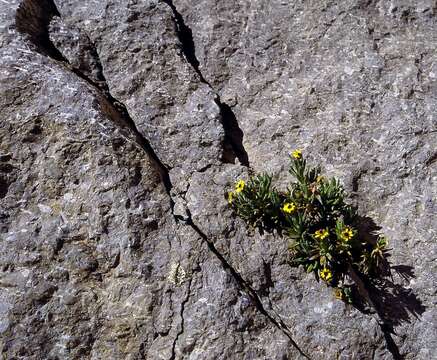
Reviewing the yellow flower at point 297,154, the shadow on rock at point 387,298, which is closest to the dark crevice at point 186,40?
the yellow flower at point 297,154

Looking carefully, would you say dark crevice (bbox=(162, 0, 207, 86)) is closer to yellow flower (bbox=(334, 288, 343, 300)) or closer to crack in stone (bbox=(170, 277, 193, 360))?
crack in stone (bbox=(170, 277, 193, 360))

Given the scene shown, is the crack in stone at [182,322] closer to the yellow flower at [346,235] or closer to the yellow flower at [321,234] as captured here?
the yellow flower at [321,234]

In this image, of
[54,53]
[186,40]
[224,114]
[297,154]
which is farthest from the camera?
[186,40]

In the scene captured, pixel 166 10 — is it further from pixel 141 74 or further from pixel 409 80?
pixel 409 80

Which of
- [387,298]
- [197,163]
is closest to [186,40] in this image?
[197,163]

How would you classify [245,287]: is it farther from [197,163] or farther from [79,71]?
[79,71]

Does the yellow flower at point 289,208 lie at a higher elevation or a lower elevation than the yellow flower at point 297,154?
lower

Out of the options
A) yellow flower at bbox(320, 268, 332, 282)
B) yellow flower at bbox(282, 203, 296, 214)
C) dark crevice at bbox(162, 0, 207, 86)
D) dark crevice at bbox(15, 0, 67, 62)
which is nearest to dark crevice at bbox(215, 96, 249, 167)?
dark crevice at bbox(162, 0, 207, 86)
